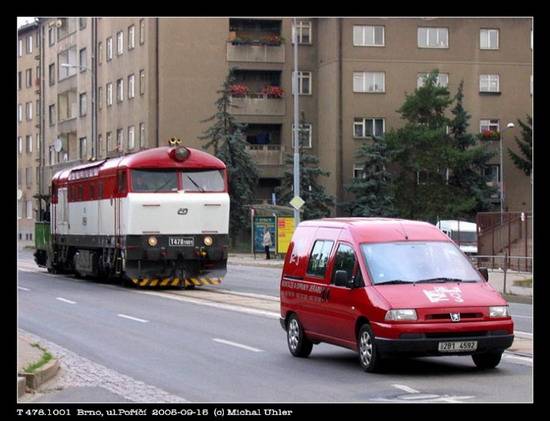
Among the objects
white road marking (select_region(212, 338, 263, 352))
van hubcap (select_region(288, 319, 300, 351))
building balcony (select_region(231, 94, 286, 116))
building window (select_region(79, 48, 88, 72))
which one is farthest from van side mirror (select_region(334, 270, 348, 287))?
building window (select_region(79, 48, 88, 72))

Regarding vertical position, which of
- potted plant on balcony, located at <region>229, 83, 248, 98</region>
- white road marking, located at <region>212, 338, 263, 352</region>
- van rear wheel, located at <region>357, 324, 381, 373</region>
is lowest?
white road marking, located at <region>212, 338, 263, 352</region>

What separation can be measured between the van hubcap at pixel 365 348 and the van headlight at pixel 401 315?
49 centimetres

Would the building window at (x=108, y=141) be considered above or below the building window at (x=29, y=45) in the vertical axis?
below

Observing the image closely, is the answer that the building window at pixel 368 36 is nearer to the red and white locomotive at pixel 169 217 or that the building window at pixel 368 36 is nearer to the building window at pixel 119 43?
the building window at pixel 119 43

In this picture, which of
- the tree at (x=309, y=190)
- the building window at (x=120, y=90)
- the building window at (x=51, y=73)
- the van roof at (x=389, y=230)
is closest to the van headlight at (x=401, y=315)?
the van roof at (x=389, y=230)

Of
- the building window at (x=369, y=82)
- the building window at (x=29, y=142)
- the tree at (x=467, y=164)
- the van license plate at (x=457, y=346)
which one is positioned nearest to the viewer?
the van license plate at (x=457, y=346)

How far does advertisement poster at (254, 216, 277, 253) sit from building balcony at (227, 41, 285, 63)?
17985 millimetres

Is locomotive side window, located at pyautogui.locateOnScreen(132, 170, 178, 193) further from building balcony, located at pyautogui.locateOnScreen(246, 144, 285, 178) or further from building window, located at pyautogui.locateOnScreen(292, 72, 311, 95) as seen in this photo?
building window, located at pyautogui.locateOnScreen(292, 72, 311, 95)

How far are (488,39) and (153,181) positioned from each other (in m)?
43.1

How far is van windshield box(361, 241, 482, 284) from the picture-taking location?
46.3 feet

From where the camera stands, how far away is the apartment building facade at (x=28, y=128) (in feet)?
305

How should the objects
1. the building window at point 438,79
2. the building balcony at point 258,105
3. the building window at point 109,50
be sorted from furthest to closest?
the building window at point 109,50
the building balcony at point 258,105
the building window at point 438,79
